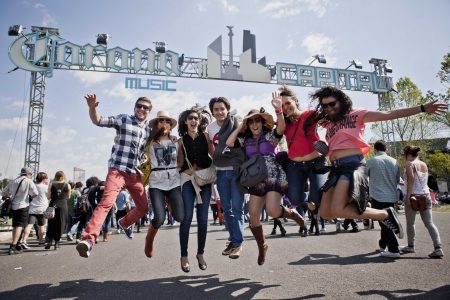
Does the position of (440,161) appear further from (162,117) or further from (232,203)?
(162,117)

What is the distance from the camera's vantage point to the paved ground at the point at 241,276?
140 inches

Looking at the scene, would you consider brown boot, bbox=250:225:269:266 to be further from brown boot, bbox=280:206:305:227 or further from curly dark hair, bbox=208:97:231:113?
curly dark hair, bbox=208:97:231:113

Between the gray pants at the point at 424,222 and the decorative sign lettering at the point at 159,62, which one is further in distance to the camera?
the decorative sign lettering at the point at 159,62

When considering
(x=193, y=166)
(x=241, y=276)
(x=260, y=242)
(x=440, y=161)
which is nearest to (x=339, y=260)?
(x=260, y=242)

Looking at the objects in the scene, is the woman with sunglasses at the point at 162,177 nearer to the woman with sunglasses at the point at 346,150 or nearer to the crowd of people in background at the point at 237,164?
the crowd of people in background at the point at 237,164

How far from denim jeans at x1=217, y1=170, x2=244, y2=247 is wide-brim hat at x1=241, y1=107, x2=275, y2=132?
2.47ft

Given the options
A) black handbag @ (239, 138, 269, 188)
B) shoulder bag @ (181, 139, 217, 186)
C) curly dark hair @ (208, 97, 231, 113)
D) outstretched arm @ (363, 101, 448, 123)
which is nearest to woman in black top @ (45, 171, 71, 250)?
shoulder bag @ (181, 139, 217, 186)

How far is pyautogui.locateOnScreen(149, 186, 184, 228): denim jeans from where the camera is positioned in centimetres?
450

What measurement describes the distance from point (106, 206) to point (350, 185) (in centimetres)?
326

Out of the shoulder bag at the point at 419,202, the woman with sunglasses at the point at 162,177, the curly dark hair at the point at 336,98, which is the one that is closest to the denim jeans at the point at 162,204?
the woman with sunglasses at the point at 162,177

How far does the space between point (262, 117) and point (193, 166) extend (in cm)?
126

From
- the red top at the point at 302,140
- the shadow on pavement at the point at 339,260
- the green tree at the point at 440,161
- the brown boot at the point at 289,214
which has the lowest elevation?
the shadow on pavement at the point at 339,260

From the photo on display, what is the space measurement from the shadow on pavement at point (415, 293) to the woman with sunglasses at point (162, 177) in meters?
2.60

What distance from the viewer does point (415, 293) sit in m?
3.32
